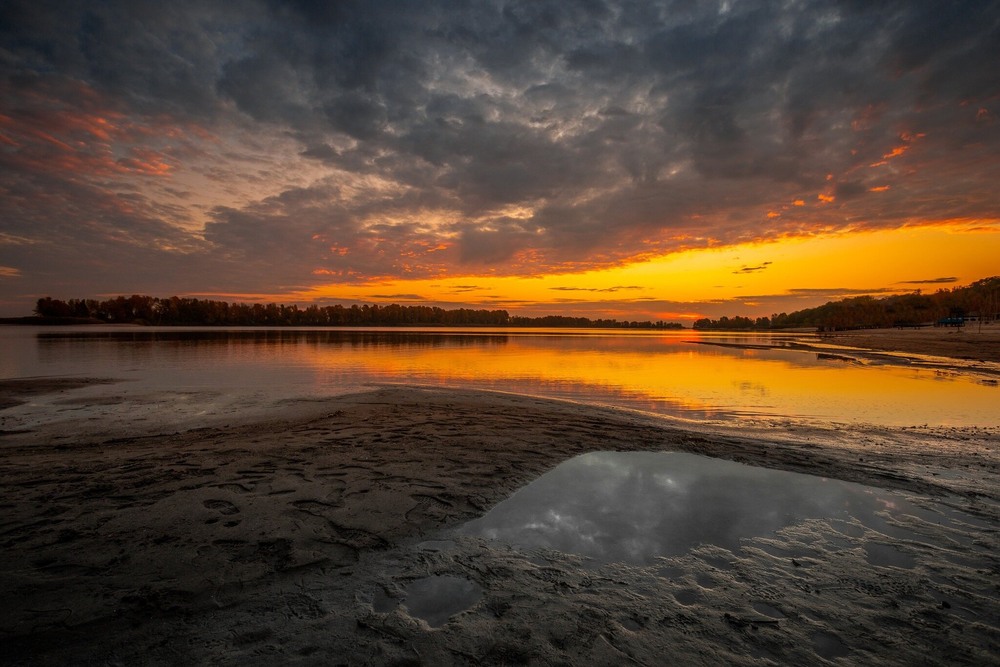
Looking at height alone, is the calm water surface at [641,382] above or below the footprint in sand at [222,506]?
below

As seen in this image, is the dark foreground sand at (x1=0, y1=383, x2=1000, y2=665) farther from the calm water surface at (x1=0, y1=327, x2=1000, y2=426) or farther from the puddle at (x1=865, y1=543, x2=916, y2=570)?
the calm water surface at (x1=0, y1=327, x2=1000, y2=426)

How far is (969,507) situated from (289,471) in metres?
10.3

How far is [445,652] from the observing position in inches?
134

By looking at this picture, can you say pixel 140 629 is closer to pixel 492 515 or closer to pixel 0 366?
pixel 492 515

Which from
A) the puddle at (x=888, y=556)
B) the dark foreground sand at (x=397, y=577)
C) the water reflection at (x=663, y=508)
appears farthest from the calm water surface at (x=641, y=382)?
the puddle at (x=888, y=556)

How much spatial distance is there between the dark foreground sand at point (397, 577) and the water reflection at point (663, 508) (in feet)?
1.02

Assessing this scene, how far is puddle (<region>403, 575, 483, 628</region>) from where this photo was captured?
392cm

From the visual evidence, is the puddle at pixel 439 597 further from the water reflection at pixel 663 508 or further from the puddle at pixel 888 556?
the puddle at pixel 888 556

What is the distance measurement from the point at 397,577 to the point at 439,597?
0.58 m

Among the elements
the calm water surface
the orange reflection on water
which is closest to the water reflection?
the calm water surface

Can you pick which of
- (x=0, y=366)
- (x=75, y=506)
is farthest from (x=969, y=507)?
(x=0, y=366)

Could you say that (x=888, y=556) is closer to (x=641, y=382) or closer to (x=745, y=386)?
(x=745, y=386)

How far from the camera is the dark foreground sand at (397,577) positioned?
3.47 meters

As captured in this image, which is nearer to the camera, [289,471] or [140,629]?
[140,629]
